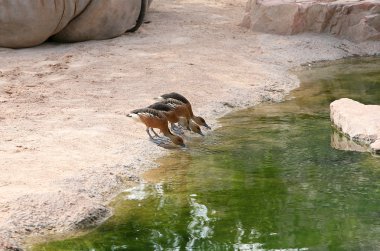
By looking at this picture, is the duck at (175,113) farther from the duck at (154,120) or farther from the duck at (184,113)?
the duck at (154,120)

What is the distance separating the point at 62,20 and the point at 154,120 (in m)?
4.50

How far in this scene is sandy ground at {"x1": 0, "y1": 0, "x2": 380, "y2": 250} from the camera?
20.4 feet

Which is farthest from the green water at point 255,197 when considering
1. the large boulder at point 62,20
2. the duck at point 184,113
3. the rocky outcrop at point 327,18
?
the rocky outcrop at point 327,18

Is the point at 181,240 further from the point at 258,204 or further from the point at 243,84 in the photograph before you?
the point at 243,84

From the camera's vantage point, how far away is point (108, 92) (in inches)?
386

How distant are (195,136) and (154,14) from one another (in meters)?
6.66

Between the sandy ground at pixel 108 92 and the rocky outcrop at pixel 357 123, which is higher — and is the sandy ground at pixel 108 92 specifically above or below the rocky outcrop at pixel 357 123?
below

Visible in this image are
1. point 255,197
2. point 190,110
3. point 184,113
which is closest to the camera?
point 255,197

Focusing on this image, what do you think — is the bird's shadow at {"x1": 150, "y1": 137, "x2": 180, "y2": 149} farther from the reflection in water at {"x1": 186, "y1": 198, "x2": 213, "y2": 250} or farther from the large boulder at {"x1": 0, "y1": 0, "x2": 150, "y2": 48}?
the large boulder at {"x1": 0, "y1": 0, "x2": 150, "y2": 48}

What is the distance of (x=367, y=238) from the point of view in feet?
18.5

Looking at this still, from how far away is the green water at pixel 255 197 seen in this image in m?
5.66

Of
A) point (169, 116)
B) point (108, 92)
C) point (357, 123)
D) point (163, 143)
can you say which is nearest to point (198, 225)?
point (163, 143)

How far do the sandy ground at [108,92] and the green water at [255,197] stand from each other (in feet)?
0.92

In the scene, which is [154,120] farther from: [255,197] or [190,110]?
[255,197]
